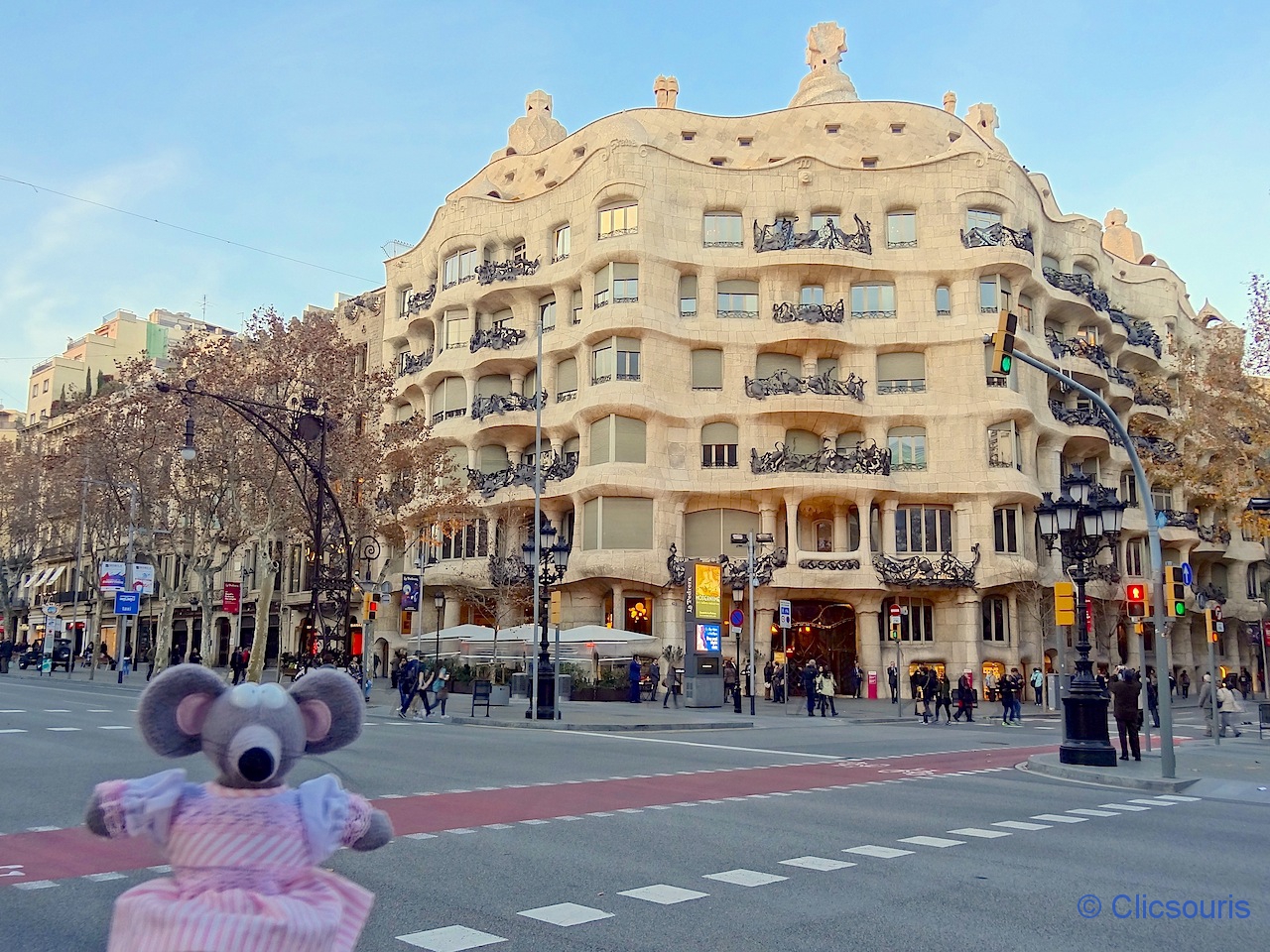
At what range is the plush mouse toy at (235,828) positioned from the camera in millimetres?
3205

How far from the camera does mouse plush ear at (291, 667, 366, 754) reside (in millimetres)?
3838

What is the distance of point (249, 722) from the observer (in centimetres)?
356

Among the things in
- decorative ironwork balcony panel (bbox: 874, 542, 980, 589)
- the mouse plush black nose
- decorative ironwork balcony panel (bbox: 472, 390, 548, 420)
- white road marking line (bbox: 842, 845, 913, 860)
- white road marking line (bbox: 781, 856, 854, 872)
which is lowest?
white road marking line (bbox: 842, 845, 913, 860)

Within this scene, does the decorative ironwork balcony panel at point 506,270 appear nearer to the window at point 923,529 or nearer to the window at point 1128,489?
the window at point 923,529

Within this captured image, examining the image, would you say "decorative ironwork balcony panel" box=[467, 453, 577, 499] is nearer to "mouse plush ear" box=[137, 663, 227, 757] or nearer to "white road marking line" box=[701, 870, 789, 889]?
"white road marking line" box=[701, 870, 789, 889]

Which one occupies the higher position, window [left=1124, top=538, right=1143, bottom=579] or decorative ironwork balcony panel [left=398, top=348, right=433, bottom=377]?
decorative ironwork balcony panel [left=398, top=348, right=433, bottom=377]

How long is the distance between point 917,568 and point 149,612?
55335mm

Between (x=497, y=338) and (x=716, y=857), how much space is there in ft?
138

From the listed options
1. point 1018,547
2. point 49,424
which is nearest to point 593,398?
point 1018,547

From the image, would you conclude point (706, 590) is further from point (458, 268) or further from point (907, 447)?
point (458, 268)

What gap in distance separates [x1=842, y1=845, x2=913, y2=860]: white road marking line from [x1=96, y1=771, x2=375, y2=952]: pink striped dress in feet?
20.4

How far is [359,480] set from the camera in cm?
3981

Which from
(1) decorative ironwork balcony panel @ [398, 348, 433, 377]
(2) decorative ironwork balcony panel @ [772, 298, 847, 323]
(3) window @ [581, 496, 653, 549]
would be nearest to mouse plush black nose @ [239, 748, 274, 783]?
(3) window @ [581, 496, 653, 549]

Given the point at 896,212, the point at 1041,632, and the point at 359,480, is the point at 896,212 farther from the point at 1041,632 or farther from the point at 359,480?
the point at 359,480
